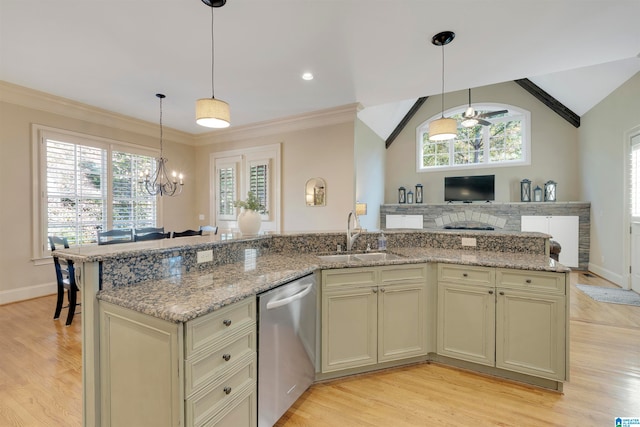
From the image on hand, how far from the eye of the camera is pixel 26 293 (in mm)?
3955

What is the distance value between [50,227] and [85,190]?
0.71 m

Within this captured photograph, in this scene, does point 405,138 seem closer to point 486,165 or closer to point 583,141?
point 486,165

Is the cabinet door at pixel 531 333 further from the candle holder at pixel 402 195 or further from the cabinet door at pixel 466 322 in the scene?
the candle holder at pixel 402 195

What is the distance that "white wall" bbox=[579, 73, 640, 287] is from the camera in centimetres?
437

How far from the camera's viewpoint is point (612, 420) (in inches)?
67.8

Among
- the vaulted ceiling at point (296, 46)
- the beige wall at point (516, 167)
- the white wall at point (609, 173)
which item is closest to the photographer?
the vaulted ceiling at point (296, 46)

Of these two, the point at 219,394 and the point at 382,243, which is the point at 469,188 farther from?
the point at 219,394

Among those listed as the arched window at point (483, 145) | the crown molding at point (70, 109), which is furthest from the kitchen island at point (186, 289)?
the arched window at point (483, 145)

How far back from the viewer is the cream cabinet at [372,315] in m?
2.08

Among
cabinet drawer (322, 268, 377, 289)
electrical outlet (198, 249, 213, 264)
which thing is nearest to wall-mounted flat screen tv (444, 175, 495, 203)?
cabinet drawer (322, 268, 377, 289)

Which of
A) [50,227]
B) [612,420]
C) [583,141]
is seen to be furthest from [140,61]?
[583,141]

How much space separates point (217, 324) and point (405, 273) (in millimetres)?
1533

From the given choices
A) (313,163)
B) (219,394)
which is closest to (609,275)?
(313,163)

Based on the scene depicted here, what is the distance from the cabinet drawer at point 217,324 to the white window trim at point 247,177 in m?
3.89
